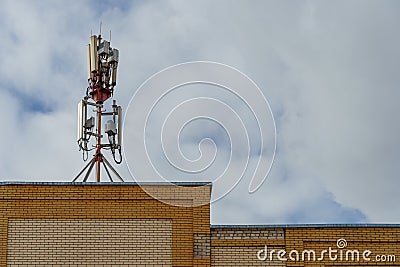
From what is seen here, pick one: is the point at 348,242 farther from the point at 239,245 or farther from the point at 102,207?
the point at 102,207

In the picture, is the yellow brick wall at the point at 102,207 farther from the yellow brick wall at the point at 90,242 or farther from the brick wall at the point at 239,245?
the brick wall at the point at 239,245

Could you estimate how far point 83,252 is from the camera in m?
16.8

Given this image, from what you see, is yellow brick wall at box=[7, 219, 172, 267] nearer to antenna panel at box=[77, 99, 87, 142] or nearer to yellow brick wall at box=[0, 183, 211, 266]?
yellow brick wall at box=[0, 183, 211, 266]

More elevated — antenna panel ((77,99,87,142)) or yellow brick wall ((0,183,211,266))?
antenna panel ((77,99,87,142))

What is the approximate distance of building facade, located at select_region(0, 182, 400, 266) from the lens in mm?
16859

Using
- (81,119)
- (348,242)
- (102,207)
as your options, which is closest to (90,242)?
(102,207)

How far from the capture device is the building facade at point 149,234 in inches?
664

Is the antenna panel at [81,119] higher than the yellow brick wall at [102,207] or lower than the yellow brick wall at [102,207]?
higher

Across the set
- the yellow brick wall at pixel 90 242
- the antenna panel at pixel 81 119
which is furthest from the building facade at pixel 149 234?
the antenna panel at pixel 81 119

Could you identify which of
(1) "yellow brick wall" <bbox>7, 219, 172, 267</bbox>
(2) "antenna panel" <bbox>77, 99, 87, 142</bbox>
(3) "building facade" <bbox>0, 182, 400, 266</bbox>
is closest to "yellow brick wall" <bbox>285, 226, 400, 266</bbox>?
(3) "building facade" <bbox>0, 182, 400, 266</bbox>

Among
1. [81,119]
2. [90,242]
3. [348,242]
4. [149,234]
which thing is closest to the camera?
[90,242]

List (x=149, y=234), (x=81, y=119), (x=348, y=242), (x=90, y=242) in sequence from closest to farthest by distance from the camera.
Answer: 1. (x=90, y=242)
2. (x=149, y=234)
3. (x=348, y=242)
4. (x=81, y=119)

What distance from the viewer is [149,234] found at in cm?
1700

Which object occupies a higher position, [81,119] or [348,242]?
[81,119]
